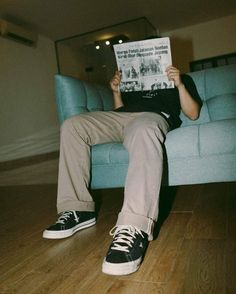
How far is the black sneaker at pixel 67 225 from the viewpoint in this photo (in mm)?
1200

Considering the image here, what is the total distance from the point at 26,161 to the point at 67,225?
3807 mm

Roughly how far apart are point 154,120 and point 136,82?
0.35m

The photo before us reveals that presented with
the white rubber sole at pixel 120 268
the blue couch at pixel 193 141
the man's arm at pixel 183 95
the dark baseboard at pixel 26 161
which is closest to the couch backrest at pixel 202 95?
the blue couch at pixel 193 141

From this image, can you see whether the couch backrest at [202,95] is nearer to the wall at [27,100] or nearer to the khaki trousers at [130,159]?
the khaki trousers at [130,159]

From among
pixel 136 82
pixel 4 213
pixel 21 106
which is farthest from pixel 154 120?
pixel 21 106

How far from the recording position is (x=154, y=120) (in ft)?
3.98

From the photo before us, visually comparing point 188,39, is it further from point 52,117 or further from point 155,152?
point 155,152

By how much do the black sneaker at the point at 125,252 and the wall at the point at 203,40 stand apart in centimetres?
618

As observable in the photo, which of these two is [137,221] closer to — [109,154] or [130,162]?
[130,162]

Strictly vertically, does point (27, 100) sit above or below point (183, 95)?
above

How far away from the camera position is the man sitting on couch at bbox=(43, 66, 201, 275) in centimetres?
96

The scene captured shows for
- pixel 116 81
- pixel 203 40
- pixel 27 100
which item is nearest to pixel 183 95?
pixel 116 81

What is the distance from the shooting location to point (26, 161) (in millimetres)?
4781

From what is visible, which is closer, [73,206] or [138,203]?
[138,203]
